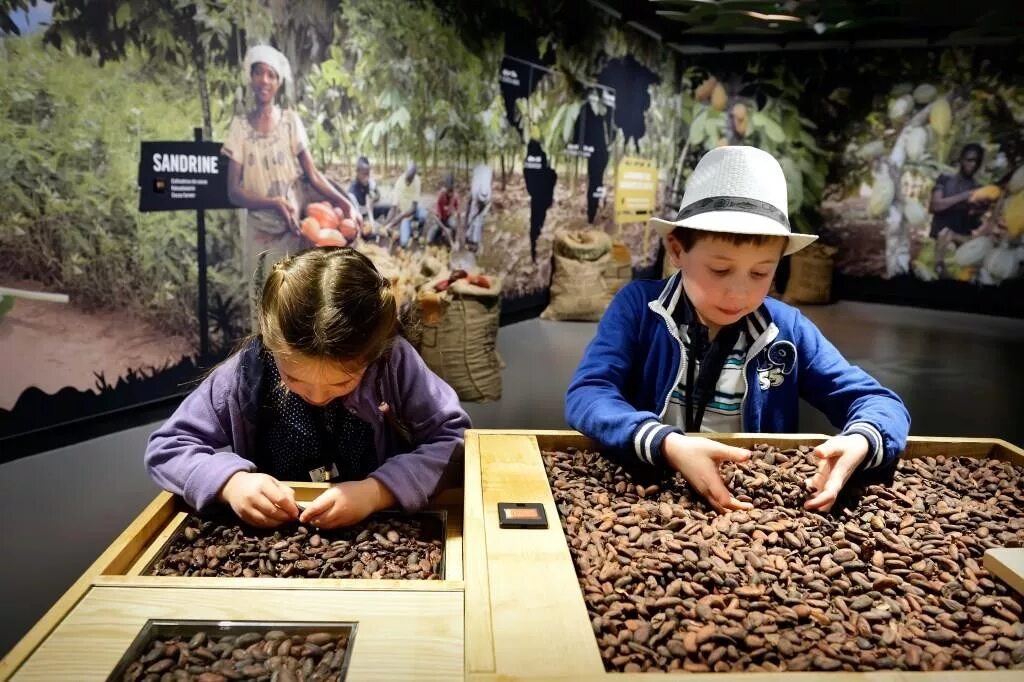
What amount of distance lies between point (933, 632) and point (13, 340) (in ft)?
9.46

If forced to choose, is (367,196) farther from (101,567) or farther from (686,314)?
(101,567)

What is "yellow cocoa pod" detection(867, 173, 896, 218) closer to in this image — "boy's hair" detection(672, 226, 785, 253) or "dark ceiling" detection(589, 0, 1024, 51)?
"dark ceiling" detection(589, 0, 1024, 51)

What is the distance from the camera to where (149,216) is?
9.89ft

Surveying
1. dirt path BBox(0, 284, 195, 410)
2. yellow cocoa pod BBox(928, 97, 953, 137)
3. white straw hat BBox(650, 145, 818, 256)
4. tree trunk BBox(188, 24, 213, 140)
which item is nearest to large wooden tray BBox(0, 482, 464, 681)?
white straw hat BBox(650, 145, 818, 256)

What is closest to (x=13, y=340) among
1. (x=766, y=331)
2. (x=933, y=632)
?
(x=766, y=331)

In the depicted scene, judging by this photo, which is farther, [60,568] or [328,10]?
[328,10]

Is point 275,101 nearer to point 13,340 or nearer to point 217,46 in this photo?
point 217,46

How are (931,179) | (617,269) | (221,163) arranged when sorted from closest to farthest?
(221,163), (931,179), (617,269)

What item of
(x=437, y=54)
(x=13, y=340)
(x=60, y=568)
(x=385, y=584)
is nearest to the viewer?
(x=385, y=584)

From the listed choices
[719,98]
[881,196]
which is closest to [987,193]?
[881,196]

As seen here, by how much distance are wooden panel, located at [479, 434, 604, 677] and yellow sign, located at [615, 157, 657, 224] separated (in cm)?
524

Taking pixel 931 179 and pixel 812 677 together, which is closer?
pixel 812 677

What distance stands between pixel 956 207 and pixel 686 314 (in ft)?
14.1

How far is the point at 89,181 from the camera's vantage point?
2809 millimetres
